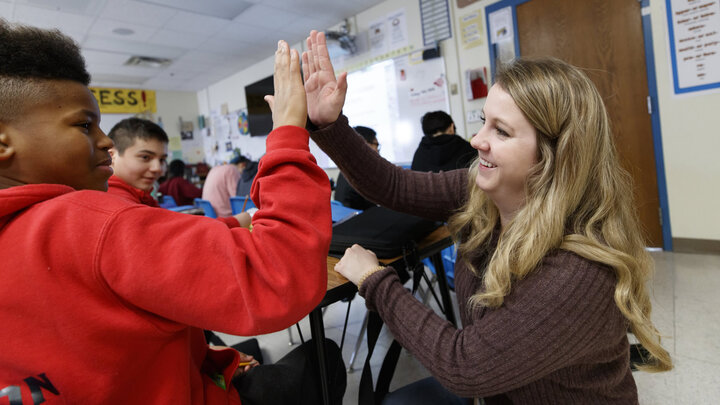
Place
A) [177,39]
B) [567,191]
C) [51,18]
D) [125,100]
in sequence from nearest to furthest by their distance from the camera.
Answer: [567,191], [51,18], [177,39], [125,100]

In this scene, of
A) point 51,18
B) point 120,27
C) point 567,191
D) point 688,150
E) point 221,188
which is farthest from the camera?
point 120,27

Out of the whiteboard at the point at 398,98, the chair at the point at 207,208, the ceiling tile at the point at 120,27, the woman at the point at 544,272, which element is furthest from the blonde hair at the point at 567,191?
the ceiling tile at the point at 120,27

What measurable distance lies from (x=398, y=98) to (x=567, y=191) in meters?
3.67

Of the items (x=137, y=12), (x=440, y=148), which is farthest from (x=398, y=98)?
(x=137, y=12)

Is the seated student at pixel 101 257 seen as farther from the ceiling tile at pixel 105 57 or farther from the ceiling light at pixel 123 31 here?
the ceiling tile at pixel 105 57

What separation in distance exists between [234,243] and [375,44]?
4.28m

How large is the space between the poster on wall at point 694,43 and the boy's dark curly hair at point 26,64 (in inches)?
132

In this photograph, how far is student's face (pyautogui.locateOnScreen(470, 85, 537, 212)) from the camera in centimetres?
78

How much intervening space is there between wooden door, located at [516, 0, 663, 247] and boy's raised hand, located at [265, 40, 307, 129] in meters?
2.79

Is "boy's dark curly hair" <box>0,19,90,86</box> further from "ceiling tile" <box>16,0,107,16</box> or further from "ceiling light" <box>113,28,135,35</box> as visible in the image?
"ceiling light" <box>113,28,135,35</box>

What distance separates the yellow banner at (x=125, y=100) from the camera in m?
6.28

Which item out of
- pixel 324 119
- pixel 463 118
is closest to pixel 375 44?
pixel 463 118

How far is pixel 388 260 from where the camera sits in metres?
0.98

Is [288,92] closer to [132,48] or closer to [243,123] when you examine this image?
[132,48]
